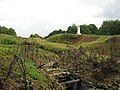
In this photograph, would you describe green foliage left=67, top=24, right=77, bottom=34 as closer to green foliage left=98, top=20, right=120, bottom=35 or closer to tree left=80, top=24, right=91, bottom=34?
tree left=80, top=24, right=91, bottom=34

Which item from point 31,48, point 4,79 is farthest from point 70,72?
point 4,79

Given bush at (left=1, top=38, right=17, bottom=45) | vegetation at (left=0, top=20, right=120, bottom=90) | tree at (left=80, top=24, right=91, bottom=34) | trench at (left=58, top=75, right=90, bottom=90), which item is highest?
tree at (left=80, top=24, right=91, bottom=34)

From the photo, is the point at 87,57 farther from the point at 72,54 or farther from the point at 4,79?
the point at 4,79

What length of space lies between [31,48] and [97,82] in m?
3.85

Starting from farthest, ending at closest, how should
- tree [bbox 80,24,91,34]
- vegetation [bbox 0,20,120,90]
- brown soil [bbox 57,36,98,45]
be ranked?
tree [bbox 80,24,91,34] → brown soil [bbox 57,36,98,45] → vegetation [bbox 0,20,120,90]

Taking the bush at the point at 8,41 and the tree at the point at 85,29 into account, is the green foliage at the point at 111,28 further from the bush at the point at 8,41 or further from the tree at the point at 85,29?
the bush at the point at 8,41

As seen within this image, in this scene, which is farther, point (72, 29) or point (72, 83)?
point (72, 29)

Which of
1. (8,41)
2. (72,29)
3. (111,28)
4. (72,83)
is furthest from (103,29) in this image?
(72,83)

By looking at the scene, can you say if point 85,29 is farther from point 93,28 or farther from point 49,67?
point 49,67

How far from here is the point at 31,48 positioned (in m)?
17.3

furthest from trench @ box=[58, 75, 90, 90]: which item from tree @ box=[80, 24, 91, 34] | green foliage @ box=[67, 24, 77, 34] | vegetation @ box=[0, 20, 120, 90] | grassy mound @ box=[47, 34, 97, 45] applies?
green foliage @ box=[67, 24, 77, 34]

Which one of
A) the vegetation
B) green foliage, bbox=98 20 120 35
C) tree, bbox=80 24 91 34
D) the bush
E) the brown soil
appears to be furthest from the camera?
tree, bbox=80 24 91 34

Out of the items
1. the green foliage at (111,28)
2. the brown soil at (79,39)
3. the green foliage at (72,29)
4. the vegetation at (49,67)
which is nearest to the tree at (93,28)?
the green foliage at (72,29)

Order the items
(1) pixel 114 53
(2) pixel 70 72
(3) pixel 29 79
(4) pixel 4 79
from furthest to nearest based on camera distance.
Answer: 1. (1) pixel 114 53
2. (2) pixel 70 72
3. (3) pixel 29 79
4. (4) pixel 4 79
